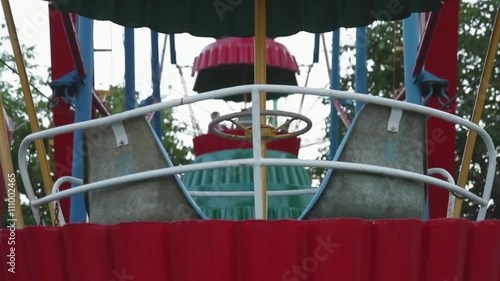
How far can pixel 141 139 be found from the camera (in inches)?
172

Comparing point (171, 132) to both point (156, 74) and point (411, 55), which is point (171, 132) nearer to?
point (156, 74)

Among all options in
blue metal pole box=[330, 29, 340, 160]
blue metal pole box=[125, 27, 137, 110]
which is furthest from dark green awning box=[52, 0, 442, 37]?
blue metal pole box=[330, 29, 340, 160]

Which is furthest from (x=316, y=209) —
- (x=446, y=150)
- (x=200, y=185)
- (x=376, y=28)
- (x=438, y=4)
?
(x=376, y=28)

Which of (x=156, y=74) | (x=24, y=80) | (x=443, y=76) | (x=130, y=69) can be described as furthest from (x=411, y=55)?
(x=24, y=80)

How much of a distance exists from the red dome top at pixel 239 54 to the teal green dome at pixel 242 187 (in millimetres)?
2197

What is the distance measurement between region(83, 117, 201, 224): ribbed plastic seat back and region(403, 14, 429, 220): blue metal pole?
12.7 ft

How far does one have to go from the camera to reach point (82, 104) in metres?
7.86

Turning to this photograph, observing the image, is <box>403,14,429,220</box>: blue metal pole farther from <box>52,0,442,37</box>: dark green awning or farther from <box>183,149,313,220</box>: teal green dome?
<box>52,0,442,37</box>: dark green awning

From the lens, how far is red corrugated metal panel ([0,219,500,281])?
4.02 m

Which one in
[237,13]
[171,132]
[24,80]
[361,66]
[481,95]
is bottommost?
[171,132]


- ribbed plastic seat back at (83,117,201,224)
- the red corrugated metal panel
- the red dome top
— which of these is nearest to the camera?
the red corrugated metal panel

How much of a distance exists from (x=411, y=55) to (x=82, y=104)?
2829 millimetres

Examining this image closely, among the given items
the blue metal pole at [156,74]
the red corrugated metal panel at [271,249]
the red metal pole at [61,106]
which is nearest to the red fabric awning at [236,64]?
the blue metal pole at [156,74]

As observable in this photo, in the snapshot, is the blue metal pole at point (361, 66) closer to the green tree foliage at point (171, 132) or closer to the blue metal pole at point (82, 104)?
the blue metal pole at point (82, 104)
